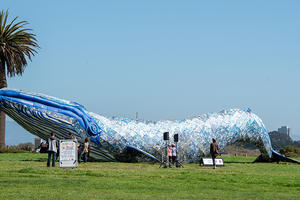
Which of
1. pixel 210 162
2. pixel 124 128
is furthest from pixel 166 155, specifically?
pixel 124 128

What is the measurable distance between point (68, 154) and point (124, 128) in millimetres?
7127

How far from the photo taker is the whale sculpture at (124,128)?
986 inches

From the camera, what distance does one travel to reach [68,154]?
2064cm

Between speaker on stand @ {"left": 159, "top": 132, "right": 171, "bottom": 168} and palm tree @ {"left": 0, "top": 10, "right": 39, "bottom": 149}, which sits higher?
palm tree @ {"left": 0, "top": 10, "right": 39, "bottom": 149}

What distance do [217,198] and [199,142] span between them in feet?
54.2

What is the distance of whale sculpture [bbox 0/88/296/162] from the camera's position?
25047 mm

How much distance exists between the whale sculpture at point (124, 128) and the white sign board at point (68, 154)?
468 centimetres

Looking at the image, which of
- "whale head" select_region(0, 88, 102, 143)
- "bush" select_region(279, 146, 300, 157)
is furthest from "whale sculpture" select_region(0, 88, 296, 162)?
"bush" select_region(279, 146, 300, 157)

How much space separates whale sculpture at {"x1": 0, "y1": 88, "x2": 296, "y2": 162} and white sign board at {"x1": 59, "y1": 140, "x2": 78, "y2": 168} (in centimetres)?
468

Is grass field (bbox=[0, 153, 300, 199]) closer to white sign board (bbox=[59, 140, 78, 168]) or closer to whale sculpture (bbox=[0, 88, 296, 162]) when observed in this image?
white sign board (bbox=[59, 140, 78, 168])

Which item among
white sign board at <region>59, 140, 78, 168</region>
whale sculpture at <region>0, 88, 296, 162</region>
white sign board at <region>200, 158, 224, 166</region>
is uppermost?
whale sculpture at <region>0, 88, 296, 162</region>

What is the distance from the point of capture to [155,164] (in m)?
27.3

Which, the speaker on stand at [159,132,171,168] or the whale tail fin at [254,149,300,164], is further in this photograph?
the whale tail fin at [254,149,300,164]

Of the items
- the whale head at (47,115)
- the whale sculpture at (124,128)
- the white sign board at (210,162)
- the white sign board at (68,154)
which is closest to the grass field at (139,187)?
the white sign board at (68,154)
